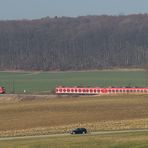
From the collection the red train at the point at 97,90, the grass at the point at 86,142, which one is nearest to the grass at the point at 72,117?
the grass at the point at 86,142

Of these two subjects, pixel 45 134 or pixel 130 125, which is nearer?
pixel 45 134

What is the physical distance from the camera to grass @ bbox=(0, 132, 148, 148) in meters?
38.9

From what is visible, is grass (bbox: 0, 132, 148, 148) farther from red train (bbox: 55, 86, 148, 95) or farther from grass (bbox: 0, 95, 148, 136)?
red train (bbox: 55, 86, 148, 95)

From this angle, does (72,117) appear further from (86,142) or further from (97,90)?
(97,90)

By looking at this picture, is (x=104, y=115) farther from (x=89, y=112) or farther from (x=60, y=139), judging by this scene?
(x=60, y=139)

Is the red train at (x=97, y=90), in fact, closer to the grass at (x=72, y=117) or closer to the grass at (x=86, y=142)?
the grass at (x=72, y=117)

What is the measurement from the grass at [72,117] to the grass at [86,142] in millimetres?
7882

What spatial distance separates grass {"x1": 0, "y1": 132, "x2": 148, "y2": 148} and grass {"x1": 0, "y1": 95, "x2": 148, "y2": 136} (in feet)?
25.9

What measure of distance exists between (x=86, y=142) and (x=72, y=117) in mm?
25924

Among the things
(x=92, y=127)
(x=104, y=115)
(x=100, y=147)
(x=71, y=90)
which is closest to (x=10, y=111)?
(x=104, y=115)

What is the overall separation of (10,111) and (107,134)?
100 feet

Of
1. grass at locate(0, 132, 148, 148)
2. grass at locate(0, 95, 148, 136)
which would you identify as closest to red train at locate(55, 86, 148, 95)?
grass at locate(0, 95, 148, 136)

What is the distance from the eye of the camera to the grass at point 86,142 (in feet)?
128

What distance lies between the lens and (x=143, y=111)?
228 ft
